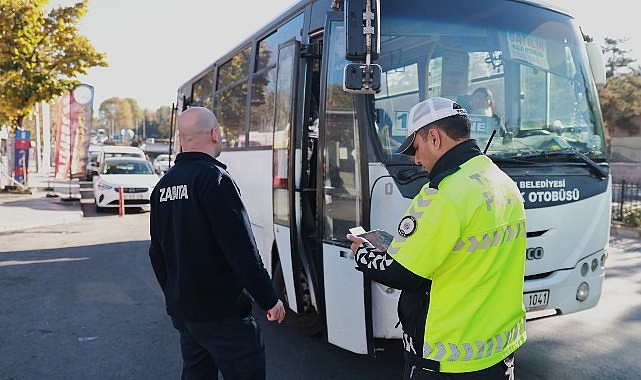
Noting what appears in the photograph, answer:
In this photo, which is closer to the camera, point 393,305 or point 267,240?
point 393,305

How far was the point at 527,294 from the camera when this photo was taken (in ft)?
13.7

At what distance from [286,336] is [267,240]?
101cm

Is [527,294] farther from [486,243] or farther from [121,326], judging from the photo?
[121,326]

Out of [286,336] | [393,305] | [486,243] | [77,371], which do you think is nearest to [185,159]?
[486,243]

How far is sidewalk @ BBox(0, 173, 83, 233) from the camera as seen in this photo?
13.8m

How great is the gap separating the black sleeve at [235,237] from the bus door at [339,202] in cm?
150

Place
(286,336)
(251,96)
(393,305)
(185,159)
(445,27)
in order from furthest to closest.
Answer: (251,96), (286,336), (445,27), (393,305), (185,159)

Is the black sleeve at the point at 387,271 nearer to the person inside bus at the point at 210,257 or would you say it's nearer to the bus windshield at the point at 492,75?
the person inside bus at the point at 210,257

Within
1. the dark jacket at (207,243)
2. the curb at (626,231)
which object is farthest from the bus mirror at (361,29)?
the curb at (626,231)

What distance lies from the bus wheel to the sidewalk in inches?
397

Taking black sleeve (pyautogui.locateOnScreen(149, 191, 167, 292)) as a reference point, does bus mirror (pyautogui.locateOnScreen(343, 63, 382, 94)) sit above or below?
above

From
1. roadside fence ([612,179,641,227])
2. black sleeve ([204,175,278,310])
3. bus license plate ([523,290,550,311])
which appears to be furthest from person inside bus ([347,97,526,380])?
roadside fence ([612,179,641,227])

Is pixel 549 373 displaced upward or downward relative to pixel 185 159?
downward

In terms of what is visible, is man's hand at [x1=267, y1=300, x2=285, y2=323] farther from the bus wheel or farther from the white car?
the white car
